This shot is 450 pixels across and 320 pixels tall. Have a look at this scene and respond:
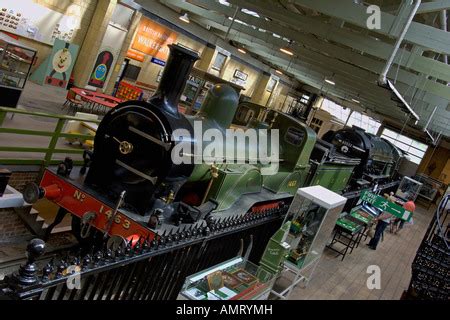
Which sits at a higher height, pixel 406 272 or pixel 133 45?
pixel 133 45

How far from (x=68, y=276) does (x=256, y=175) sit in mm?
5169

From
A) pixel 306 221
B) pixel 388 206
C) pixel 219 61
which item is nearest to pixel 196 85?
pixel 219 61

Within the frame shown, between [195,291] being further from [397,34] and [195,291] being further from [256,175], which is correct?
[397,34]

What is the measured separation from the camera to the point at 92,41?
16.2 m

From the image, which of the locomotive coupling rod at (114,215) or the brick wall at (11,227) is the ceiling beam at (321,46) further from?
the brick wall at (11,227)

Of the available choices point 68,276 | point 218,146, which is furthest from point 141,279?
point 218,146

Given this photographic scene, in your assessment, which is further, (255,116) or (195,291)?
(255,116)

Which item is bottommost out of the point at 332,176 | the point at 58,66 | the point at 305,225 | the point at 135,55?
the point at 58,66

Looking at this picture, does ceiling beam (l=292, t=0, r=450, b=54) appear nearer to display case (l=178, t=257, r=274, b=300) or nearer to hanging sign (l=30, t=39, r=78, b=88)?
display case (l=178, t=257, r=274, b=300)

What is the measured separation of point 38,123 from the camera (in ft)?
32.2

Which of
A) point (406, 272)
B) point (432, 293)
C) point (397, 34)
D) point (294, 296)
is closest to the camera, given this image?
point (432, 293)

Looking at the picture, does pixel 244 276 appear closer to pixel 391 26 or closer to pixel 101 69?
pixel 391 26

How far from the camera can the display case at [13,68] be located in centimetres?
858

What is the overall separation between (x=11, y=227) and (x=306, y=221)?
426 centimetres
